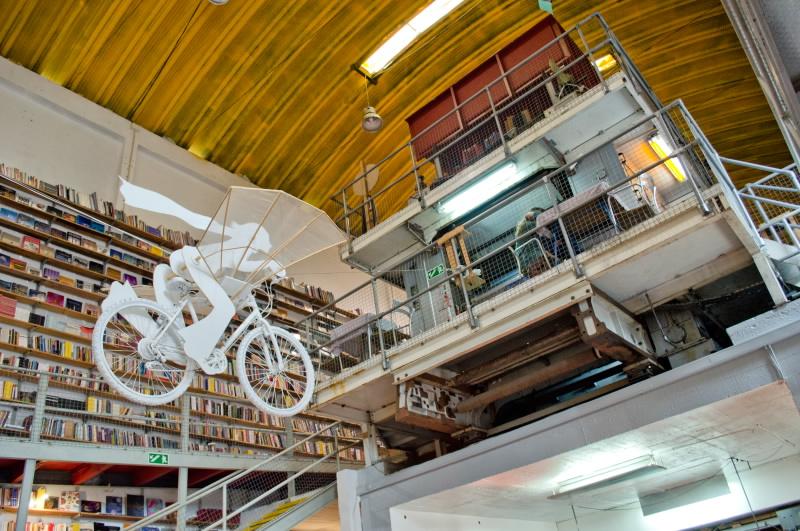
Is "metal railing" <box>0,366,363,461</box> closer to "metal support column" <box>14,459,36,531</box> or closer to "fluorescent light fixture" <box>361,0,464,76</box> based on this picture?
"metal support column" <box>14,459,36,531</box>

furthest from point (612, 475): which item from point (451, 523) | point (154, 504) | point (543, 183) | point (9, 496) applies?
point (9, 496)

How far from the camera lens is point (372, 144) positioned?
12.2 meters

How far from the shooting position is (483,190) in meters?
7.27

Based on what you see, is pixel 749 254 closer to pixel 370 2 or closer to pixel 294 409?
pixel 294 409

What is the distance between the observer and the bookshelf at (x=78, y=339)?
22.5 ft

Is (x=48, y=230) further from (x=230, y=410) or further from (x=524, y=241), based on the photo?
(x=524, y=241)

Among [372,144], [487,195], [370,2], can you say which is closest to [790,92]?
[487,195]

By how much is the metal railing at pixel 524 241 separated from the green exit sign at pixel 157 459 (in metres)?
1.99

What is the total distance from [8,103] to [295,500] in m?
6.94

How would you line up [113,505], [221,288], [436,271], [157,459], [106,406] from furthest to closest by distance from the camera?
1. [436,271]
2. [106,406]
3. [113,505]
4. [157,459]
5. [221,288]

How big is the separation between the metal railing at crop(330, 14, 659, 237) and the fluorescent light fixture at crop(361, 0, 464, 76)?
2.50m

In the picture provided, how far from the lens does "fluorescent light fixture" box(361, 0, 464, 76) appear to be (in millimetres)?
10312

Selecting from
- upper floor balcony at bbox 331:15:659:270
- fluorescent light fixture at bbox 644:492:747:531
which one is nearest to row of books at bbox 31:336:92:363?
upper floor balcony at bbox 331:15:659:270

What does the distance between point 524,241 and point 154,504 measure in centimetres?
559
